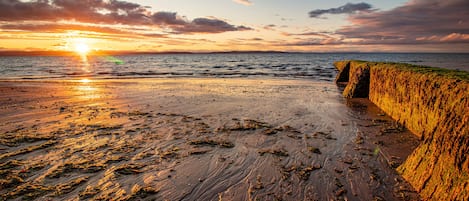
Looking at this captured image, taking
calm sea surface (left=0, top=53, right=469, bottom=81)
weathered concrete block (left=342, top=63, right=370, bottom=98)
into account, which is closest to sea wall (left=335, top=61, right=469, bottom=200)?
weathered concrete block (left=342, top=63, right=370, bottom=98)

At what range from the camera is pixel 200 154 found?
5.68 meters

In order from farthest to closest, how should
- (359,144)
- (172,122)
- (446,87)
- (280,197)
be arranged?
(172,122)
(359,144)
(446,87)
(280,197)

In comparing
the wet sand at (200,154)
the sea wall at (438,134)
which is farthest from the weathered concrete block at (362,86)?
the sea wall at (438,134)

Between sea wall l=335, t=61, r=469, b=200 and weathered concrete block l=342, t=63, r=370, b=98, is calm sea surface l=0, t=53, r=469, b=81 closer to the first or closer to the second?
weathered concrete block l=342, t=63, r=370, b=98

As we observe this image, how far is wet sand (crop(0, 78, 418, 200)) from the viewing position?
4.23m

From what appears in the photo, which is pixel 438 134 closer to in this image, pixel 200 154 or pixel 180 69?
pixel 200 154

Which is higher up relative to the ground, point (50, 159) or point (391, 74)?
point (391, 74)

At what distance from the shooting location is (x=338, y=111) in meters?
9.92

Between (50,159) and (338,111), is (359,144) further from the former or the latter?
(50,159)

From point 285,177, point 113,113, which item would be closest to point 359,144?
point 285,177

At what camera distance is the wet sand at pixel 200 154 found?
423cm

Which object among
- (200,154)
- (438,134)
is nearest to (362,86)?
(438,134)

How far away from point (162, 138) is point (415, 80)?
683cm

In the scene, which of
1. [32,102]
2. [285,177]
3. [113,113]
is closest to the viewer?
[285,177]
